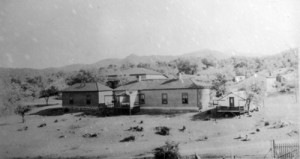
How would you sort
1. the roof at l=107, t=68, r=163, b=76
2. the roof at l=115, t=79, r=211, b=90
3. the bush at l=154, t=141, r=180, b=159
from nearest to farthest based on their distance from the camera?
the bush at l=154, t=141, r=180, b=159, the roof at l=107, t=68, r=163, b=76, the roof at l=115, t=79, r=211, b=90

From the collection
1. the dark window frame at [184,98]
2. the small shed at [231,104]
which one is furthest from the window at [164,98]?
the small shed at [231,104]

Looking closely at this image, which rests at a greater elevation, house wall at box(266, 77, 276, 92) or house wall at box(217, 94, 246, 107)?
house wall at box(266, 77, 276, 92)

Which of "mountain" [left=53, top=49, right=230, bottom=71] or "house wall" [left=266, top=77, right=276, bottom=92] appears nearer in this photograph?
"mountain" [left=53, top=49, right=230, bottom=71]

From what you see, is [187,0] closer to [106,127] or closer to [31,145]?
[106,127]

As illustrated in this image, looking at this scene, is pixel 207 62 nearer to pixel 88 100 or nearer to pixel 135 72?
pixel 135 72

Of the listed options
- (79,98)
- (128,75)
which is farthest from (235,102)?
(79,98)

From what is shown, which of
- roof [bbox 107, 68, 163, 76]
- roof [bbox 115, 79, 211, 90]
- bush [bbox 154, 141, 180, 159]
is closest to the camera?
bush [bbox 154, 141, 180, 159]

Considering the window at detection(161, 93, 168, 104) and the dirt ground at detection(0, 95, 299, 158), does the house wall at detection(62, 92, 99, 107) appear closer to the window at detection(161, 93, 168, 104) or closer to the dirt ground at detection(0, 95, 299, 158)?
the dirt ground at detection(0, 95, 299, 158)

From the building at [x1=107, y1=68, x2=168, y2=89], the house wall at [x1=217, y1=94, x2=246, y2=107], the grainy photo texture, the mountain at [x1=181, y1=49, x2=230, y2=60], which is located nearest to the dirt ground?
the grainy photo texture
